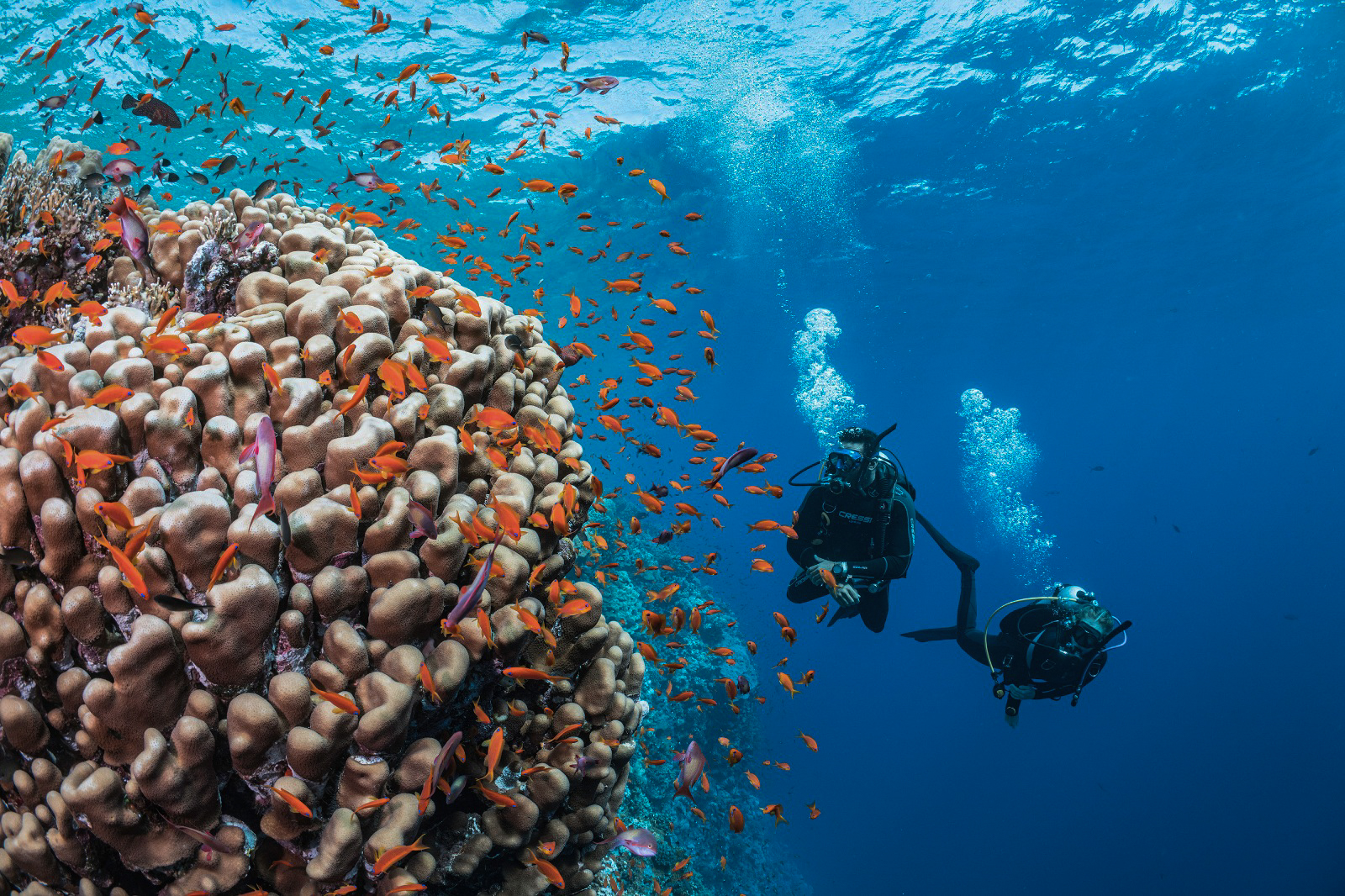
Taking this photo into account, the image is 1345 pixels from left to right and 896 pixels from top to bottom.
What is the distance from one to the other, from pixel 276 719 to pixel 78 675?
0.67m

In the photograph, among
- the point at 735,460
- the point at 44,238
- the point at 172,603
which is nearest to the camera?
the point at 172,603

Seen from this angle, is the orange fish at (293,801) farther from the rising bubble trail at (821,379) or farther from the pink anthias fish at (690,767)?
the rising bubble trail at (821,379)

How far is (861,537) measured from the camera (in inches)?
352

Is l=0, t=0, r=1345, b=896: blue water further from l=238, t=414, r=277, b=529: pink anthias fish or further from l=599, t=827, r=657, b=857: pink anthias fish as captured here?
l=238, t=414, r=277, b=529: pink anthias fish

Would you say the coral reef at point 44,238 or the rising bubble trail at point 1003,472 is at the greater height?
the rising bubble trail at point 1003,472

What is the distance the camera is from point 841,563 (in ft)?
25.6

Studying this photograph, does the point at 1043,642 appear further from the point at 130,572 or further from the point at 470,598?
the point at 130,572

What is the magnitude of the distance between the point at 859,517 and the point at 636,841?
6.54 meters

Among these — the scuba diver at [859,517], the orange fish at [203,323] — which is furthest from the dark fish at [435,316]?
the scuba diver at [859,517]

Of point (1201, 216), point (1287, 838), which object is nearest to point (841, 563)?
point (1201, 216)

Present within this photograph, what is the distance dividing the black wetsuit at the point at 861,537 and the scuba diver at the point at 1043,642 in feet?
2.37

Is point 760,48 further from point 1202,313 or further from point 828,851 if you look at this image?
point 828,851

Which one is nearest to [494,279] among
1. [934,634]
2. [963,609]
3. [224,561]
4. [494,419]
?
[494,419]

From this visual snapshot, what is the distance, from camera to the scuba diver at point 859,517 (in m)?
8.47
